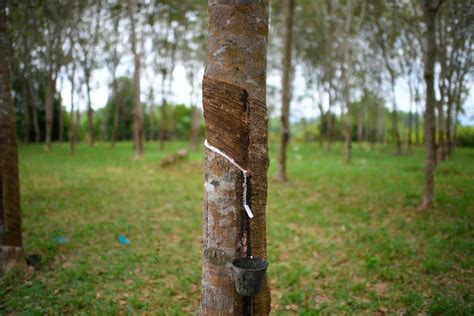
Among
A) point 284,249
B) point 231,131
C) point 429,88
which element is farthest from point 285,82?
point 231,131

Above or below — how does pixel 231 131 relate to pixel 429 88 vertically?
below

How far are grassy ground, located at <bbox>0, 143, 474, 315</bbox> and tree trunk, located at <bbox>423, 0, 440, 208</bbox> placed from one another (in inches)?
20.6

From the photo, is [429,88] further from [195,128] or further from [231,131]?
[195,128]

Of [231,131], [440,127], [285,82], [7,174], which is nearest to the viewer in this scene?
[231,131]

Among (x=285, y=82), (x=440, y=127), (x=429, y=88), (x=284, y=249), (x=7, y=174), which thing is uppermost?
(x=285, y=82)

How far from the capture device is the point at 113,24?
64.2 feet

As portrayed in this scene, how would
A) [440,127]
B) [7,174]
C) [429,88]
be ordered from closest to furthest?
[7,174]
[429,88]
[440,127]

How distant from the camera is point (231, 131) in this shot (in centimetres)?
197

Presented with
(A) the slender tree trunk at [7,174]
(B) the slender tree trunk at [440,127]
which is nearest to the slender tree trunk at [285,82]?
(B) the slender tree trunk at [440,127]

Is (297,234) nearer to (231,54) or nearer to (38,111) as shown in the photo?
(231,54)

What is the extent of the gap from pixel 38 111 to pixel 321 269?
3175 cm

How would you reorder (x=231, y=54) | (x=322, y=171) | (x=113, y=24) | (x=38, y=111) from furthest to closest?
1. (x=38, y=111)
2. (x=113, y=24)
3. (x=322, y=171)
4. (x=231, y=54)

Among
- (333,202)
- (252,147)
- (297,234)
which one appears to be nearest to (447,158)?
(333,202)

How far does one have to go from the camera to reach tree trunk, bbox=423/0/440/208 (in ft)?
21.4
